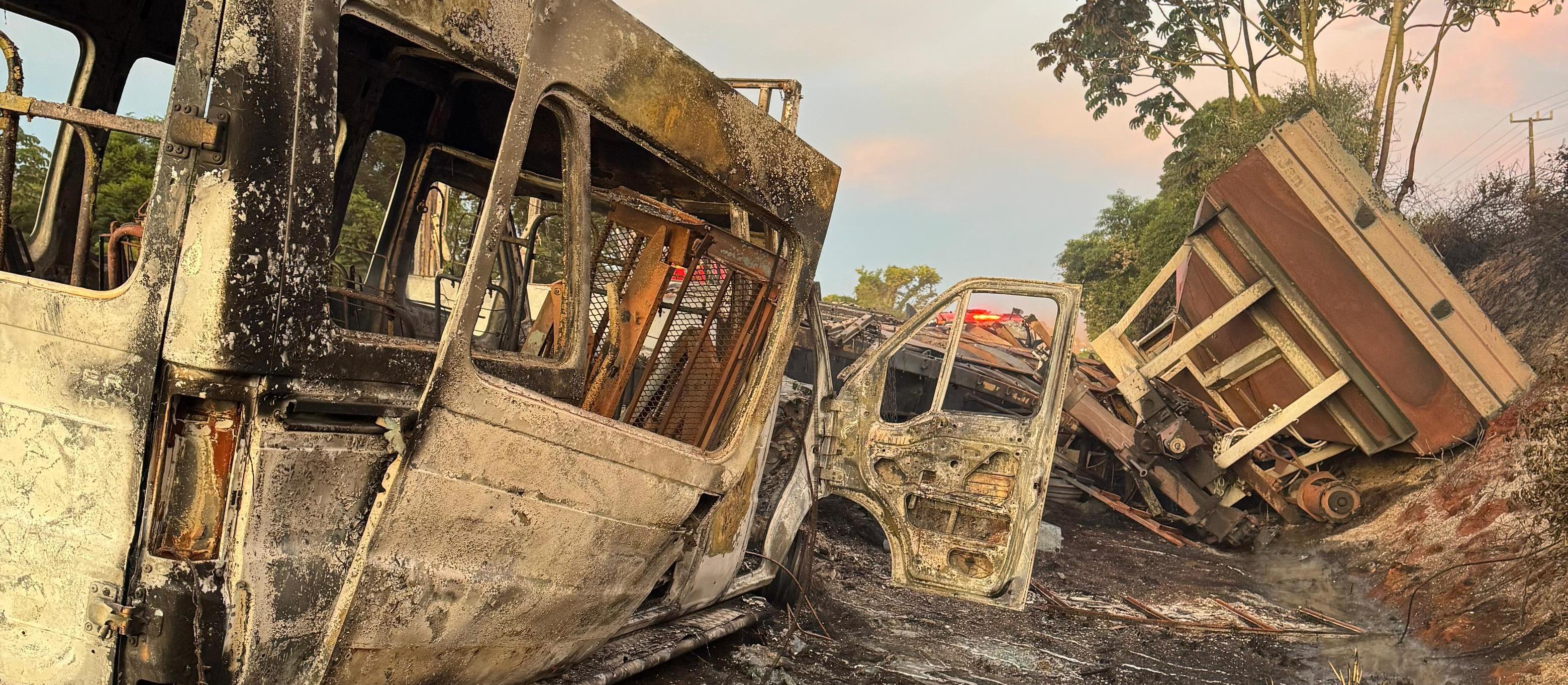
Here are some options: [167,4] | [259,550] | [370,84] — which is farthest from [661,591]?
[167,4]

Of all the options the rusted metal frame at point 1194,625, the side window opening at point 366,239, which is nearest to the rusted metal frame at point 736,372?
the side window opening at point 366,239

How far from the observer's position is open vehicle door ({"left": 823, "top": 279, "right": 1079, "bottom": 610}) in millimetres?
4602

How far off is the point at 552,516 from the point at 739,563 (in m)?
1.95

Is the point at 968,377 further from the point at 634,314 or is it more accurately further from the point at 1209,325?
the point at 634,314

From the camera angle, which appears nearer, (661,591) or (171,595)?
(171,595)

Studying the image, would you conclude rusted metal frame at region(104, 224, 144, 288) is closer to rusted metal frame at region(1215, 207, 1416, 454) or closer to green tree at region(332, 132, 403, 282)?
green tree at region(332, 132, 403, 282)

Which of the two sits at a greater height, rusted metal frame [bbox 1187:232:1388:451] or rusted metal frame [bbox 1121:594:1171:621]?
rusted metal frame [bbox 1187:232:1388:451]

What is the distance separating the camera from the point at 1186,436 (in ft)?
25.8

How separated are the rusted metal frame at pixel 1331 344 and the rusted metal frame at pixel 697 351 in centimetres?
570

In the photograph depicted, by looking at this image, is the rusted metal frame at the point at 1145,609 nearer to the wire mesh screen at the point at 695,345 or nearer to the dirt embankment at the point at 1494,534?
the dirt embankment at the point at 1494,534

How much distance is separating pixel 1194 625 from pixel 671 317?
4329mm

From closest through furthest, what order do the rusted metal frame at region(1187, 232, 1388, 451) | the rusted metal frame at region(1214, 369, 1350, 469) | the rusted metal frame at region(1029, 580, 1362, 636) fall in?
the rusted metal frame at region(1029, 580, 1362, 636) < the rusted metal frame at region(1214, 369, 1350, 469) < the rusted metal frame at region(1187, 232, 1388, 451)

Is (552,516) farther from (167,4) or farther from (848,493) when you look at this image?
(848,493)

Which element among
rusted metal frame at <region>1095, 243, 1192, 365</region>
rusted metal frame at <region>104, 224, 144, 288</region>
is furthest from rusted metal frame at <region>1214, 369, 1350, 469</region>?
rusted metal frame at <region>104, 224, 144, 288</region>
